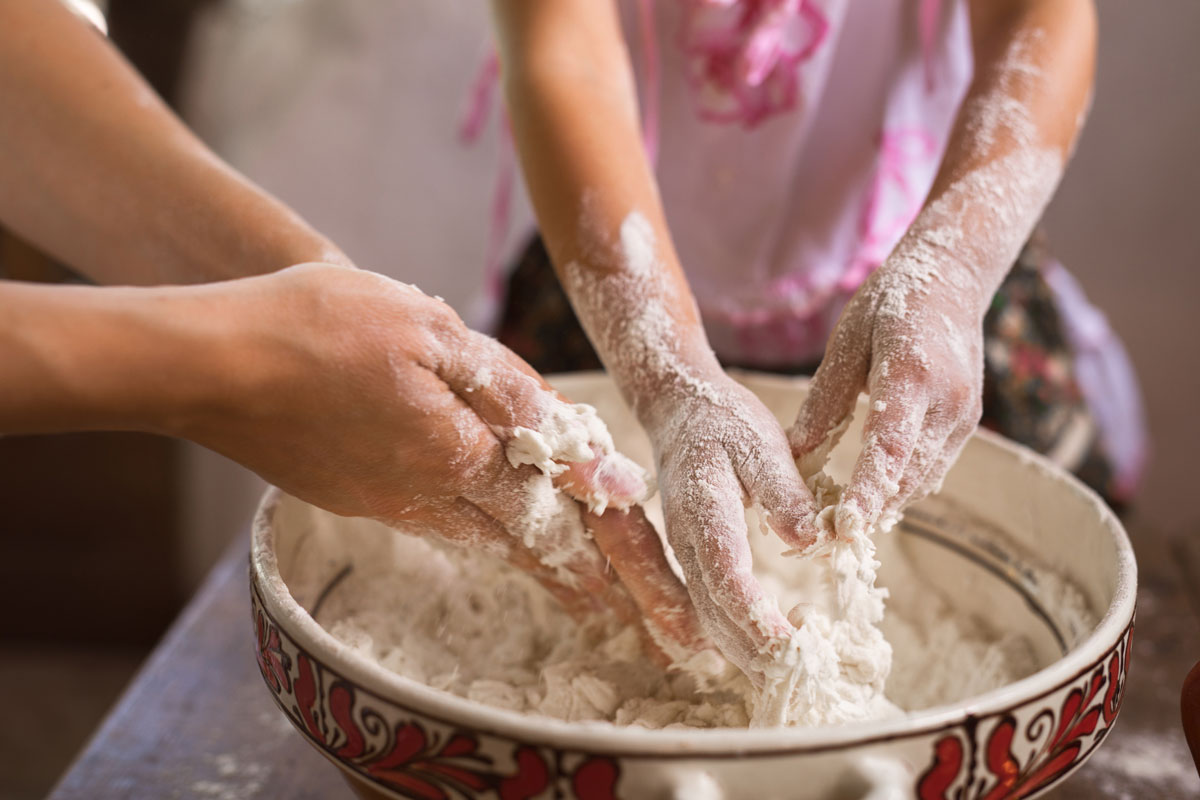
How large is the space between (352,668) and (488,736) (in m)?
0.07

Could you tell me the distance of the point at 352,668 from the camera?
1.33 ft

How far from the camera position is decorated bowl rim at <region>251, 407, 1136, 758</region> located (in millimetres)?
364

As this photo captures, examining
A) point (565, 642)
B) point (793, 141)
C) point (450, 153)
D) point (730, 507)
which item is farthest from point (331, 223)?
point (730, 507)

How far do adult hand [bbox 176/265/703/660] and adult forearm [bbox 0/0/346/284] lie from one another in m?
0.16

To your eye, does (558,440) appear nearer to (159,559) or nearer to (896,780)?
(896,780)

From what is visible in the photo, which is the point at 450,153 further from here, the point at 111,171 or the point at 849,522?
the point at 849,522

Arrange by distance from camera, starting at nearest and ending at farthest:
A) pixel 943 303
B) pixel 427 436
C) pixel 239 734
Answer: pixel 427 436 → pixel 943 303 → pixel 239 734

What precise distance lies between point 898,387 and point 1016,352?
54 centimetres

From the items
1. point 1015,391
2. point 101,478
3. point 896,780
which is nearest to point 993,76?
point 1015,391

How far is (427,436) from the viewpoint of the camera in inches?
18.5

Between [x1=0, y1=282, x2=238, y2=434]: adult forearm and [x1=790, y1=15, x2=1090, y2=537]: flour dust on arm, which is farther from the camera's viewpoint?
[x1=790, y1=15, x2=1090, y2=537]: flour dust on arm

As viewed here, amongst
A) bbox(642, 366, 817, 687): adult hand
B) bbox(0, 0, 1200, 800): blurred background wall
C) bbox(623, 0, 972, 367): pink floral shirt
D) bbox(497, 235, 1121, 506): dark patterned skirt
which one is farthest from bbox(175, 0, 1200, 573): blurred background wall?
bbox(642, 366, 817, 687): adult hand

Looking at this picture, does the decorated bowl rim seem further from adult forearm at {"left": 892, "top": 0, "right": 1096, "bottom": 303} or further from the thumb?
adult forearm at {"left": 892, "top": 0, "right": 1096, "bottom": 303}

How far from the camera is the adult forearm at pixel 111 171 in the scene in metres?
0.60
